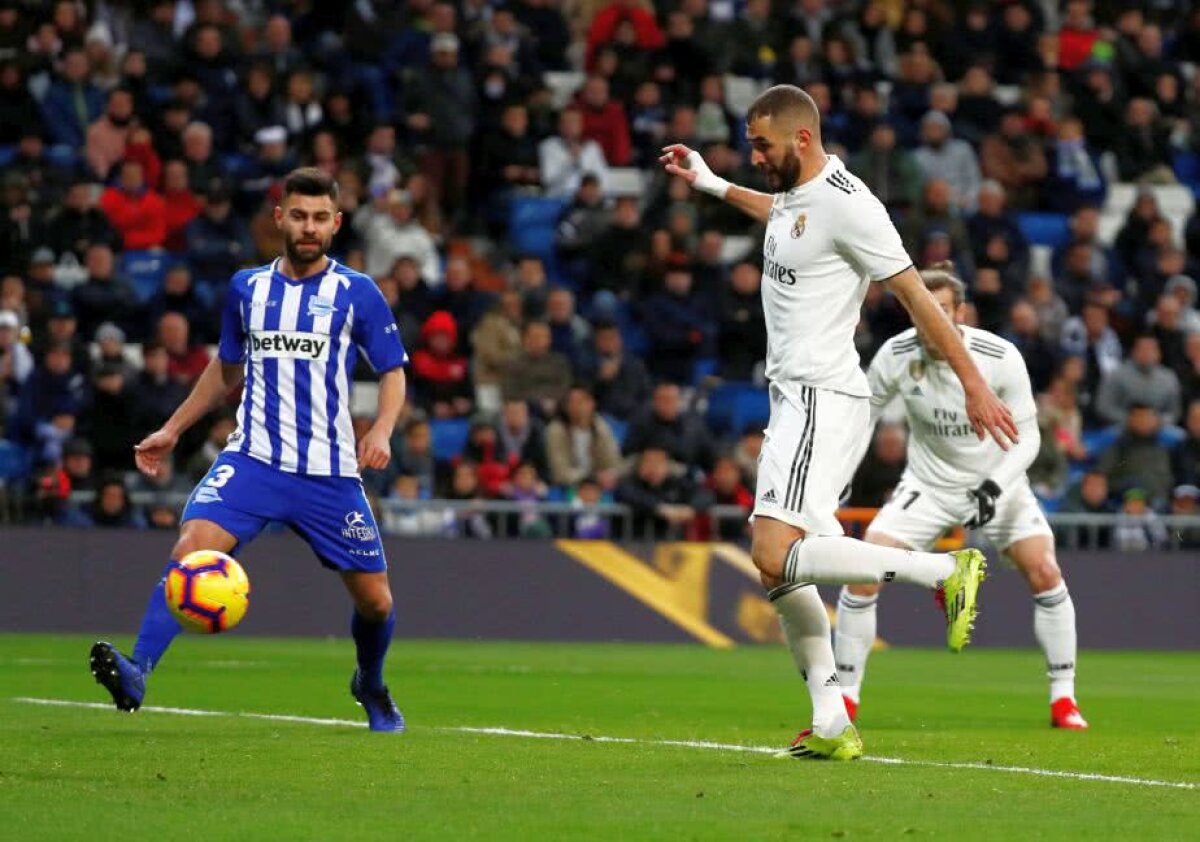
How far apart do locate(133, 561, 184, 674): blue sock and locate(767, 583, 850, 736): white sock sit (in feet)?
7.91

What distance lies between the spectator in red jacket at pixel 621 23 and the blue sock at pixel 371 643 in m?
15.1

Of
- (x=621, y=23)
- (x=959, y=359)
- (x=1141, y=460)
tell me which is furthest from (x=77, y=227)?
(x=959, y=359)

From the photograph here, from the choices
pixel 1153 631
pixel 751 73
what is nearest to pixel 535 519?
pixel 1153 631

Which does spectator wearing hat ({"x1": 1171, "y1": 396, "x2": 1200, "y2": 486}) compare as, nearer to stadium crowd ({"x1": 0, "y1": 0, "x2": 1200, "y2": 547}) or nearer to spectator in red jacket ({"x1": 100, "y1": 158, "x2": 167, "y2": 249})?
stadium crowd ({"x1": 0, "y1": 0, "x2": 1200, "y2": 547})

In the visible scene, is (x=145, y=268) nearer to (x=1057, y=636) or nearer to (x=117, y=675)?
(x=1057, y=636)

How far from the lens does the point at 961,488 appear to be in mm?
11766

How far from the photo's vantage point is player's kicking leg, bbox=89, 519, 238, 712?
892cm

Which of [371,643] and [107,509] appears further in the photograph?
[107,509]

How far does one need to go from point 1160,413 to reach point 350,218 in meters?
7.68

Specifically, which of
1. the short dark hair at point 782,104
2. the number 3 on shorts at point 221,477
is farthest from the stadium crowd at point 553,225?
the short dark hair at point 782,104

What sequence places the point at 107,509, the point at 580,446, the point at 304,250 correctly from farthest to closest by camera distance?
the point at 580,446 < the point at 107,509 < the point at 304,250

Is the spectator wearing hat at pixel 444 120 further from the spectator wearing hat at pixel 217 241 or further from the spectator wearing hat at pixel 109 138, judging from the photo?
the spectator wearing hat at pixel 109 138

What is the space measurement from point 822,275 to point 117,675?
308 cm

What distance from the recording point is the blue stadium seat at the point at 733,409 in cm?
2103
